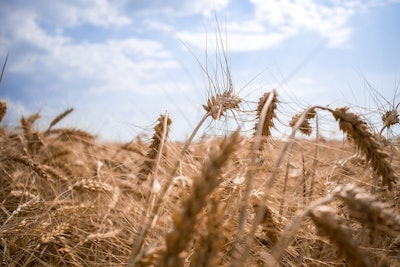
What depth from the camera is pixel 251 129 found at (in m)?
1.44

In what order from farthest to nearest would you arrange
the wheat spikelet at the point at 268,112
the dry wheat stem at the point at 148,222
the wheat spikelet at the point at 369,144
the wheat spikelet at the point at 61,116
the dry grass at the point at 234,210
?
the wheat spikelet at the point at 61,116
the wheat spikelet at the point at 268,112
the wheat spikelet at the point at 369,144
the dry wheat stem at the point at 148,222
the dry grass at the point at 234,210

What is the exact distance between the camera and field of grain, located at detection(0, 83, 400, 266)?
2.47 feet

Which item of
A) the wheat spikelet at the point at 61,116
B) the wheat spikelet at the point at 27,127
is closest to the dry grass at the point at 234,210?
the wheat spikelet at the point at 27,127

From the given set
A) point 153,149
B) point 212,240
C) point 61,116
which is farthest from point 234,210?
point 61,116

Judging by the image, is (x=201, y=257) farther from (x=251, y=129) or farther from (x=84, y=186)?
(x=84, y=186)

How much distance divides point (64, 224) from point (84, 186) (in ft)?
0.87

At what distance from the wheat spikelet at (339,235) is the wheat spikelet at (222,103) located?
645mm

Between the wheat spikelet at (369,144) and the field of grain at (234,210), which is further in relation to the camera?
the wheat spikelet at (369,144)

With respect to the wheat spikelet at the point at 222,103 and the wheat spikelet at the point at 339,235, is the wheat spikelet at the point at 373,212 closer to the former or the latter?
the wheat spikelet at the point at 339,235

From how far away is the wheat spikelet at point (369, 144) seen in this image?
1084 millimetres

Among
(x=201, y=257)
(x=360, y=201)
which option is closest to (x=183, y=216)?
(x=201, y=257)

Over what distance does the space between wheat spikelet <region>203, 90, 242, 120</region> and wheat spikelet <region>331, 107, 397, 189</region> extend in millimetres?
467

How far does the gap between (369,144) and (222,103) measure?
60 centimetres

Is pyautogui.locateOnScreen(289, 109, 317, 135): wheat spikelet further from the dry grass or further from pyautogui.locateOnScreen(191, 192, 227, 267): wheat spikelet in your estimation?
pyautogui.locateOnScreen(191, 192, 227, 267): wheat spikelet
